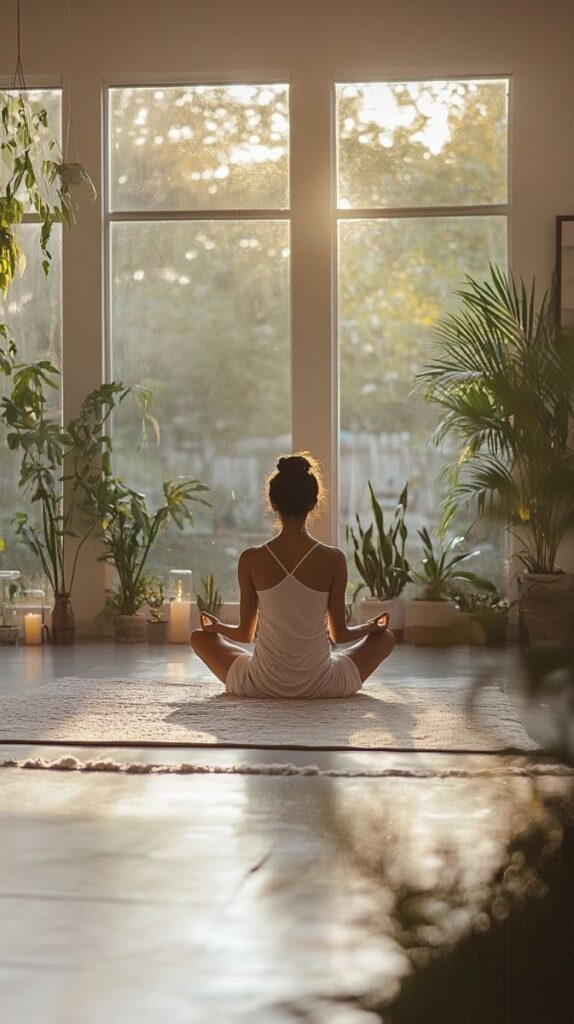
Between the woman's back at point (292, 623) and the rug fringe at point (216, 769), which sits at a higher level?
the woman's back at point (292, 623)

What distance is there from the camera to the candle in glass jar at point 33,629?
7887mm

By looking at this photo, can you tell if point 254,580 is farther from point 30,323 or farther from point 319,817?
point 319,817

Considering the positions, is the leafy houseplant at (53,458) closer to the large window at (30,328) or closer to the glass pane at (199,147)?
the large window at (30,328)

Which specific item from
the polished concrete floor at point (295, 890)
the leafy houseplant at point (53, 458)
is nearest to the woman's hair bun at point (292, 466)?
the polished concrete floor at point (295, 890)

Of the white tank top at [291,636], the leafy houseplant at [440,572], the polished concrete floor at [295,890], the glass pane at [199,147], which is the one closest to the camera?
the polished concrete floor at [295,890]

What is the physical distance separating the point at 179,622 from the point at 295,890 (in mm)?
5207

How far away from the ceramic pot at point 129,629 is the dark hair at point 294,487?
293 cm

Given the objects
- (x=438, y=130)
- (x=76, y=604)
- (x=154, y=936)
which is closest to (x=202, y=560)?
(x=76, y=604)

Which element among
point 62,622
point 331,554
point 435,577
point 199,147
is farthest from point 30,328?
point 331,554

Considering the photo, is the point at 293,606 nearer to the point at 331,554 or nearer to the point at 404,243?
the point at 331,554

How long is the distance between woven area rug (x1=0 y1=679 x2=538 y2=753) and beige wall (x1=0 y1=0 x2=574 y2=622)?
2827 millimetres

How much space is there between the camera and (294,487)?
5133 millimetres

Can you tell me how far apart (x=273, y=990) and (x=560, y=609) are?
5.25 ft

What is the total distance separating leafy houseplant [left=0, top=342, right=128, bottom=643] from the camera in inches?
307
